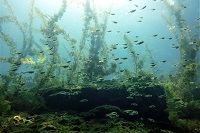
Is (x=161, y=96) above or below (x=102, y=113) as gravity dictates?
above

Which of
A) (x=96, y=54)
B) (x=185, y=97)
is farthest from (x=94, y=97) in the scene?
(x=96, y=54)

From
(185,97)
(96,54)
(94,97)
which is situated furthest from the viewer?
(96,54)

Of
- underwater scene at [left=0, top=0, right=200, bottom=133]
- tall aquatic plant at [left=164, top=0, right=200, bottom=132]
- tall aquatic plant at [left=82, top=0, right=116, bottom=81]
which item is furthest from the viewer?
tall aquatic plant at [left=82, top=0, right=116, bottom=81]

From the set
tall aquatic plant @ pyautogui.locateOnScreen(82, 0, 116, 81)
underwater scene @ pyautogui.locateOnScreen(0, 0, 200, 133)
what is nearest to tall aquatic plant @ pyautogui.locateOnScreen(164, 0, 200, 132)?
underwater scene @ pyautogui.locateOnScreen(0, 0, 200, 133)

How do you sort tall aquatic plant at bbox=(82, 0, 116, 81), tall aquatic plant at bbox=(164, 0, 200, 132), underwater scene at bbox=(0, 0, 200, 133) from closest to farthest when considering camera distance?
underwater scene at bbox=(0, 0, 200, 133) < tall aquatic plant at bbox=(164, 0, 200, 132) < tall aquatic plant at bbox=(82, 0, 116, 81)

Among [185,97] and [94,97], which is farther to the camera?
[185,97]

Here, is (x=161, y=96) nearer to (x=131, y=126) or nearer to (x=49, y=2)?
(x=131, y=126)

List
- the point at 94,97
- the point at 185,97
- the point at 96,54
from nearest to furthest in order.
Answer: the point at 94,97, the point at 185,97, the point at 96,54

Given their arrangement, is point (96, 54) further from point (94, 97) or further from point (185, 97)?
point (185, 97)

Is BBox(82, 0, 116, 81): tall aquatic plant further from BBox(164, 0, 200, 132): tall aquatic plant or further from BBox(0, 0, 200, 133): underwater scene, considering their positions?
BBox(164, 0, 200, 132): tall aquatic plant

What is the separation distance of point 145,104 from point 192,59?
6.67m

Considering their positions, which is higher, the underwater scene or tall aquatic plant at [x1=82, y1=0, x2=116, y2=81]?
tall aquatic plant at [x1=82, y1=0, x2=116, y2=81]

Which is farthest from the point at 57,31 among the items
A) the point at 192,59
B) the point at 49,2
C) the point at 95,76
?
the point at 49,2

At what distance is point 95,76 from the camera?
572 inches
